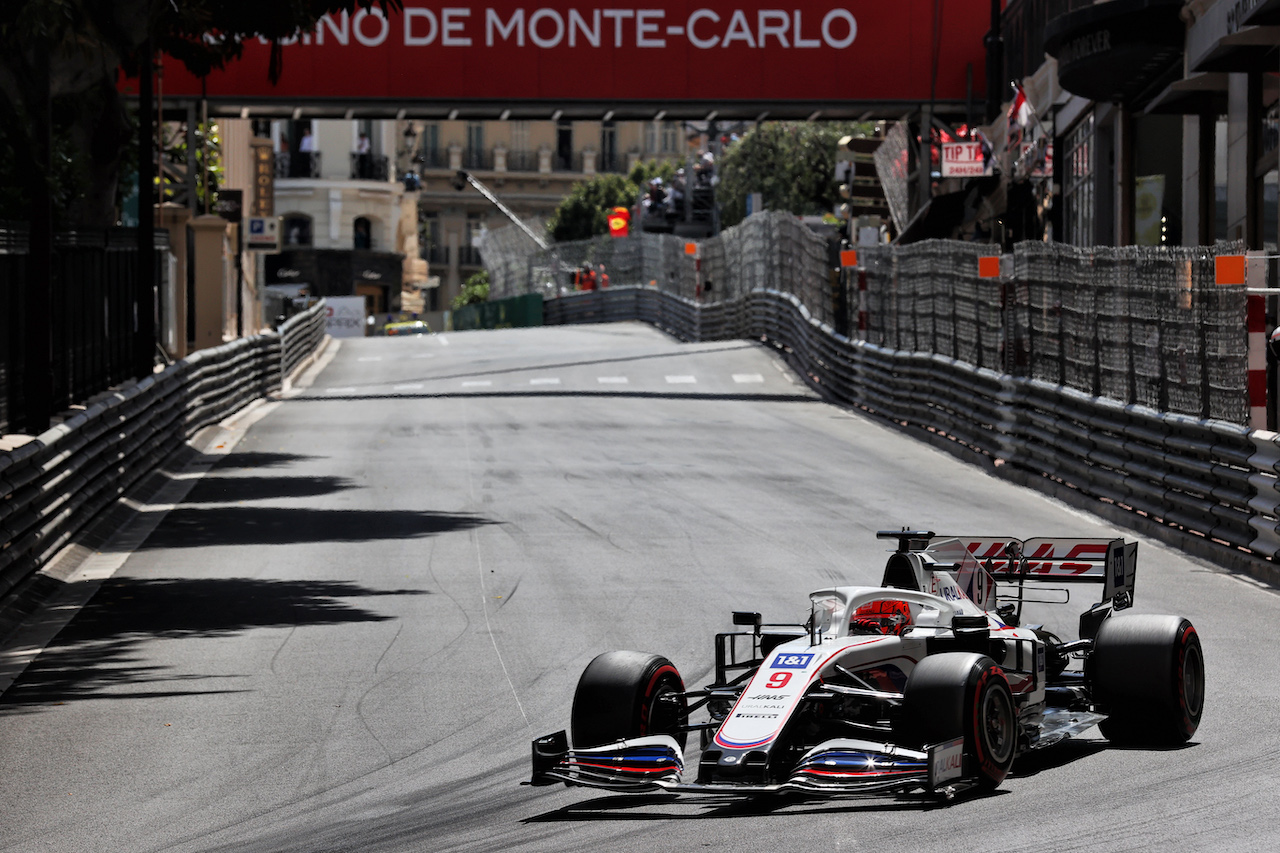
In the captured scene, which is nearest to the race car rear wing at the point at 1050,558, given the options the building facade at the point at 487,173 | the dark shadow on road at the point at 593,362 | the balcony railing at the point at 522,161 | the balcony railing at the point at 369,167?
the dark shadow on road at the point at 593,362

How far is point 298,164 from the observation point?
8819 cm

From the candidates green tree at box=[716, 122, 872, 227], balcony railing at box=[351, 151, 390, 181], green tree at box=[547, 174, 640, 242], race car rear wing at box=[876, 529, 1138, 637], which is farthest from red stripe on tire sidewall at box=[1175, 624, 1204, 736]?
green tree at box=[547, 174, 640, 242]

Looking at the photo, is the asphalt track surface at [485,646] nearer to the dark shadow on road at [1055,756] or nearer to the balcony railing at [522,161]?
the dark shadow on road at [1055,756]

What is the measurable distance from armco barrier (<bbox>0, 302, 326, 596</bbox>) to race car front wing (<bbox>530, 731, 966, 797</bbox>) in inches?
225

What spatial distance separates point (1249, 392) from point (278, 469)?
10.9 metres

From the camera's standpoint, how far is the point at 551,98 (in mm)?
36312

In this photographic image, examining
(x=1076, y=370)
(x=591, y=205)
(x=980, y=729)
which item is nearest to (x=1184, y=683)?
(x=980, y=729)

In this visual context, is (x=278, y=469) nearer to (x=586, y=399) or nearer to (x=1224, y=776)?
(x=586, y=399)

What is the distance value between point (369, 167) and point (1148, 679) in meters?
85.2

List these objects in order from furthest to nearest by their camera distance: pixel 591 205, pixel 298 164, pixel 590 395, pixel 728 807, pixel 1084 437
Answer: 1. pixel 591 205
2. pixel 298 164
3. pixel 590 395
4. pixel 1084 437
5. pixel 728 807

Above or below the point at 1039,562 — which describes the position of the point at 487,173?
above

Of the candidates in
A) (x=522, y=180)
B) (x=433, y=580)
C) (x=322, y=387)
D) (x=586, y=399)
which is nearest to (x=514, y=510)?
(x=433, y=580)

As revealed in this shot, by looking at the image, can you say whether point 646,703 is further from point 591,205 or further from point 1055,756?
point 591,205

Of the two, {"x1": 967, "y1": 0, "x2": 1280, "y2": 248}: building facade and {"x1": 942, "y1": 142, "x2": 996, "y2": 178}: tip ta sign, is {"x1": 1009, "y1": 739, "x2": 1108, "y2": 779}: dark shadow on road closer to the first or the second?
{"x1": 967, "y1": 0, "x2": 1280, "y2": 248}: building facade
